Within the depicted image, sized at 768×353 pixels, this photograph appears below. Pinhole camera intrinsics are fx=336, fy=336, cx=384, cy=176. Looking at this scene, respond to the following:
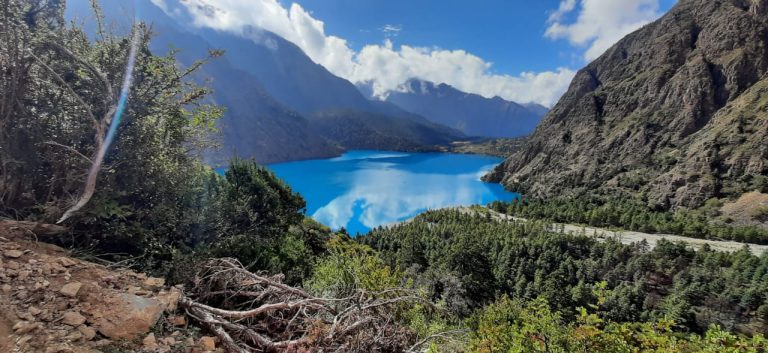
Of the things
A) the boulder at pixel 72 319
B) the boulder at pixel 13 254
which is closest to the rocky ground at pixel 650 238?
the boulder at pixel 72 319

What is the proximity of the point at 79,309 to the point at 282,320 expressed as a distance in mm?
2150

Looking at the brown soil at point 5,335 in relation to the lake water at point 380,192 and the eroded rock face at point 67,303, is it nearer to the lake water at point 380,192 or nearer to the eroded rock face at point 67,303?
the eroded rock face at point 67,303

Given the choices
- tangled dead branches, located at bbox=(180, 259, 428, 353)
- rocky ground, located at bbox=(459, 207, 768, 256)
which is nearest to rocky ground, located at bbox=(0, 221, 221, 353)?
tangled dead branches, located at bbox=(180, 259, 428, 353)

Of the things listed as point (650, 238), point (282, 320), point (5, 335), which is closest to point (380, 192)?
point (650, 238)

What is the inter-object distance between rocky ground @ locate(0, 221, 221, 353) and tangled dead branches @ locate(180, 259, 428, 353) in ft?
1.06

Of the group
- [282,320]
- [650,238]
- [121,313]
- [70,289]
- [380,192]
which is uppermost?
[70,289]

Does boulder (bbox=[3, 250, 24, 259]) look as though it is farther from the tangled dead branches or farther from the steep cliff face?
the steep cliff face

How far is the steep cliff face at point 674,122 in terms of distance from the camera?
298 feet

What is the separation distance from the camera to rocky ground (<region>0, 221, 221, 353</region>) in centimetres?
301

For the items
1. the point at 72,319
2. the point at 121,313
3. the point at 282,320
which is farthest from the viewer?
the point at 282,320

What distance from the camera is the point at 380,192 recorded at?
106562 mm

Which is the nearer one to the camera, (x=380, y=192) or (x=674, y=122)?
(x=380, y=192)

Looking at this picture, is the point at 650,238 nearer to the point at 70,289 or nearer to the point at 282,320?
the point at 282,320

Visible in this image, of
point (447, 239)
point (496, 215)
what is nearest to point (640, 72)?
point (496, 215)
